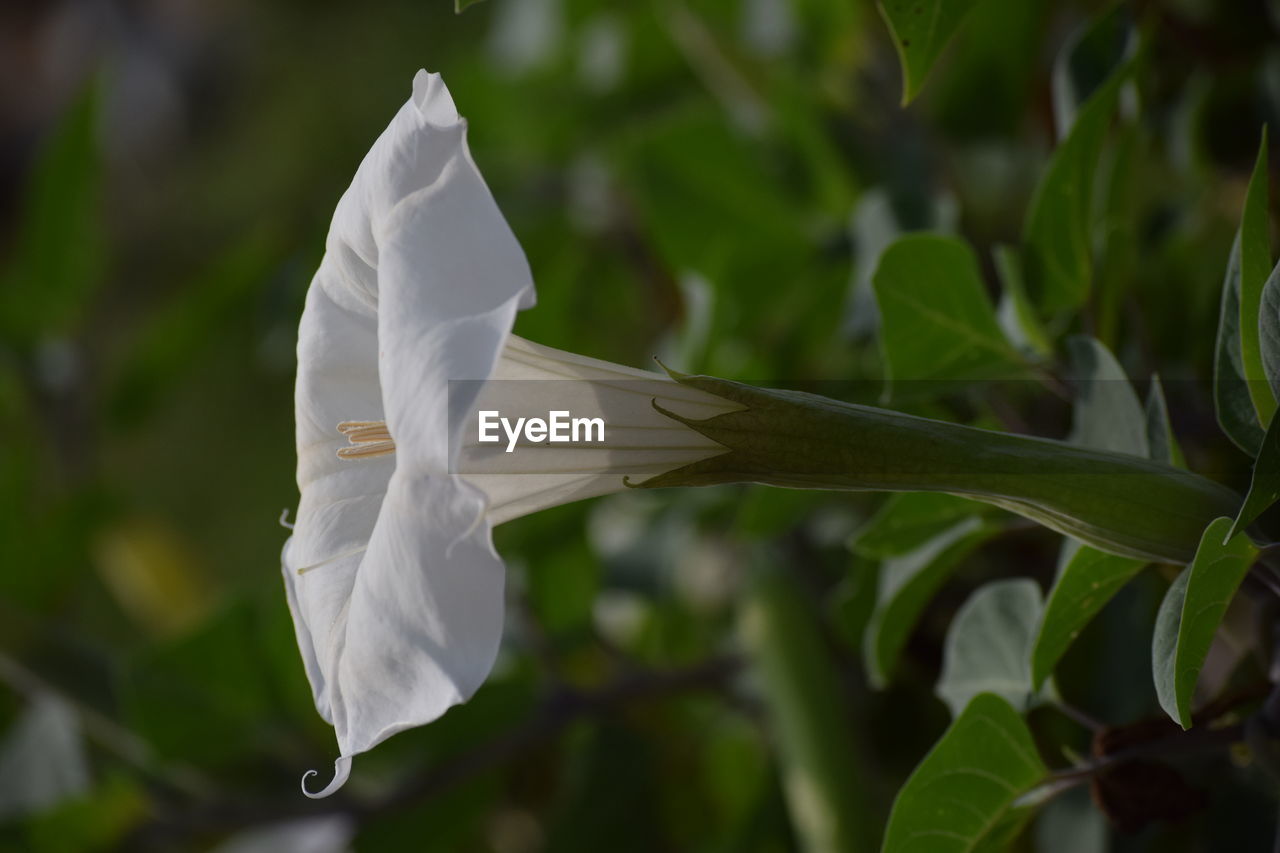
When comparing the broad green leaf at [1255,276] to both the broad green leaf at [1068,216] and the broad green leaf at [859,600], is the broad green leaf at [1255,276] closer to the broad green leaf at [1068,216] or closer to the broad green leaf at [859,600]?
the broad green leaf at [1068,216]

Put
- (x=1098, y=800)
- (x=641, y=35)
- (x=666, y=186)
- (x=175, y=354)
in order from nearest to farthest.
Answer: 1. (x=1098, y=800)
2. (x=666, y=186)
3. (x=641, y=35)
4. (x=175, y=354)

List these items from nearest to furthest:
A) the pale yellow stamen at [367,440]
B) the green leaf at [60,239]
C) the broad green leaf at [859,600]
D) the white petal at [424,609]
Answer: the white petal at [424,609]
the pale yellow stamen at [367,440]
the broad green leaf at [859,600]
the green leaf at [60,239]

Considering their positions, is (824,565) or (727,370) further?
(824,565)

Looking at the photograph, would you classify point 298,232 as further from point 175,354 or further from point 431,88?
point 431,88

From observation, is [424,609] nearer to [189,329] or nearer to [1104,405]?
[1104,405]

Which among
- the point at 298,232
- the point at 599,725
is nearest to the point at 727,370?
the point at 599,725

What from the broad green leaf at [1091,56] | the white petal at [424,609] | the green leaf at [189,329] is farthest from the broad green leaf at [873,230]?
the green leaf at [189,329]
